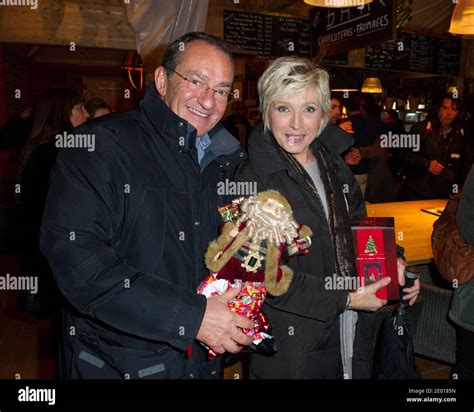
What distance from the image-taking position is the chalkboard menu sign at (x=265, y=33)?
19.1 ft

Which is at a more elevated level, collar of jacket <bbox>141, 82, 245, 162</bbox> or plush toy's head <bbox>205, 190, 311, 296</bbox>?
collar of jacket <bbox>141, 82, 245, 162</bbox>

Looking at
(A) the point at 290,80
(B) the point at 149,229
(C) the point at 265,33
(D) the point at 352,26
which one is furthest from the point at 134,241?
(C) the point at 265,33

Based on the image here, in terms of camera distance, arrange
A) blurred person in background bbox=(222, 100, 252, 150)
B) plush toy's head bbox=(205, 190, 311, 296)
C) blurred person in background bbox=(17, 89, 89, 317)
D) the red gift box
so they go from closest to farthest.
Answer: plush toy's head bbox=(205, 190, 311, 296) → the red gift box → blurred person in background bbox=(17, 89, 89, 317) → blurred person in background bbox=(222, 100, 252, 150)

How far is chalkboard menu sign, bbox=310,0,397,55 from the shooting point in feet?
13.5

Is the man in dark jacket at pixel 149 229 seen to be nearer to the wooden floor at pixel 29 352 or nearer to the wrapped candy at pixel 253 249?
the wrapped candy at pixel 253 249

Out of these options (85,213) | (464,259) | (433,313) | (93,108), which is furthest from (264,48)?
(85,213)

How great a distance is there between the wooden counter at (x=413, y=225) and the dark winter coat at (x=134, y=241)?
179cm

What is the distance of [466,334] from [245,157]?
52.7 inches

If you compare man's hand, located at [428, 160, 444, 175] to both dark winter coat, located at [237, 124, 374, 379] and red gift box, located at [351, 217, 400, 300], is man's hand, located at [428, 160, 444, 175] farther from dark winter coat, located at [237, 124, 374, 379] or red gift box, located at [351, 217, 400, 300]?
dark winter coat, located at [237, 124, 374, 379]

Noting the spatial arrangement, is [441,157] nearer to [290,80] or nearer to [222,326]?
[290,80]

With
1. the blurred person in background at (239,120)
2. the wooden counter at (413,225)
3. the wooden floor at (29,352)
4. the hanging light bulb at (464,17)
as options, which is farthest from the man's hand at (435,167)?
the blurred person in background at (239,120)

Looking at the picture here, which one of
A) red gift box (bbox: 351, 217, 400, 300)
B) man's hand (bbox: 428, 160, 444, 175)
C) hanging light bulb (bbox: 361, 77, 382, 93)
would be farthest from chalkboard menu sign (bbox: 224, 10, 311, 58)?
red gift box (bbox: 351, 217, 400, 300)

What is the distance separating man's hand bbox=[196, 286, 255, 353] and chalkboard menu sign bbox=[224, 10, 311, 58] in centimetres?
494

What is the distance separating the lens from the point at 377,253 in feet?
6.20
